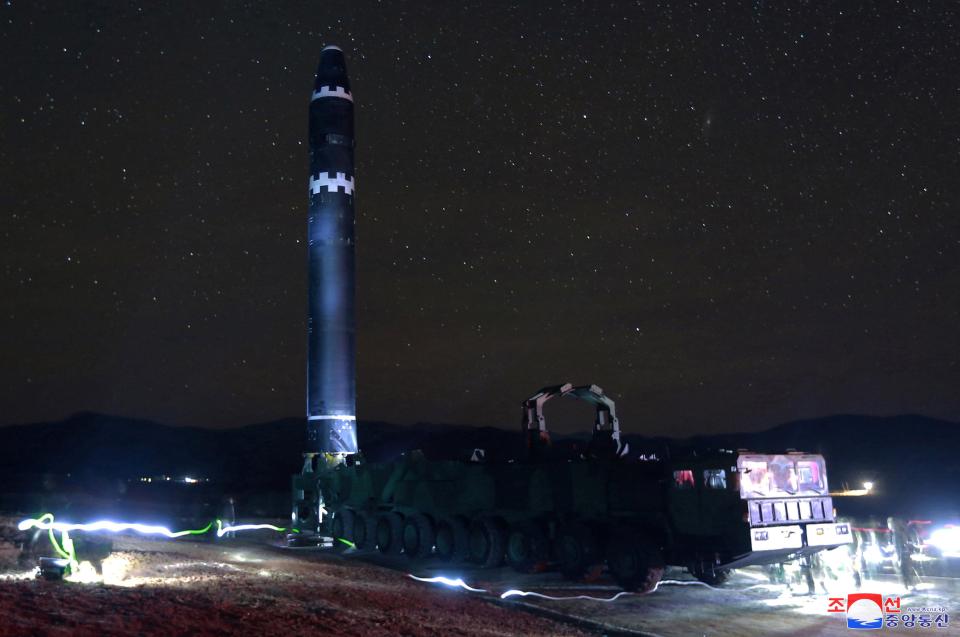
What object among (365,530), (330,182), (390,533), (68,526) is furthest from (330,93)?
(68,526)

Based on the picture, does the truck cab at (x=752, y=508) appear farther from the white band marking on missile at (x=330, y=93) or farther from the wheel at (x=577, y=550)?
the white band marking on missile at (x=330, y=93)

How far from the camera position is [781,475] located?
14680 mm

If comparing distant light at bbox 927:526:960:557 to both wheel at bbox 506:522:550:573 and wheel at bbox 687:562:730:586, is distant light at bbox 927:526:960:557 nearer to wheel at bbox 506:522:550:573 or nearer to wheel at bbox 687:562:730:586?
wheel at bbox 687:562:730:586

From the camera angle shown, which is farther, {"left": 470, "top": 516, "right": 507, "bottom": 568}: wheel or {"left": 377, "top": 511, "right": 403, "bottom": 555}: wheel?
{"left": 377, "top": 511, "right": 403, "bottom": 555}: wheel

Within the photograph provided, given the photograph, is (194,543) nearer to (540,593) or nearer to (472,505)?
(472,505)

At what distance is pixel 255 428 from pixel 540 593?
133 meters

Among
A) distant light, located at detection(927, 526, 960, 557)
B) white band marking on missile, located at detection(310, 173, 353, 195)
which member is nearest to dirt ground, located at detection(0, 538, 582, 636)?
distant light, located at detection(927, 526, 960, 557)

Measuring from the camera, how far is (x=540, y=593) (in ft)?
49.7

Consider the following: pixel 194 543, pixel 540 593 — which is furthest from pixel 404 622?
pixel 194 543

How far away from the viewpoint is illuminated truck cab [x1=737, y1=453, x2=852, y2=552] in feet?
46.0

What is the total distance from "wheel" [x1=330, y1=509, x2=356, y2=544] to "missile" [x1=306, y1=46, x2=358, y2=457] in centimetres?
225

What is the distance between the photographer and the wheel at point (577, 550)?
16.6 metres

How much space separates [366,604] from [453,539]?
7798 millimetres

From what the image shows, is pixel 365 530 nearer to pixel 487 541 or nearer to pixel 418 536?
pixel 418 536
